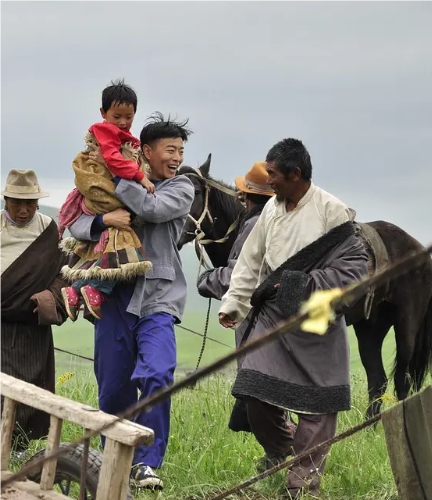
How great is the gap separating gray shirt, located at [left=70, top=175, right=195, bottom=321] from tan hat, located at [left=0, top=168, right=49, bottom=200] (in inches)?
49.1

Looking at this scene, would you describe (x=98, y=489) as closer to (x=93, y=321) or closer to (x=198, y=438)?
(x=93, y=321)

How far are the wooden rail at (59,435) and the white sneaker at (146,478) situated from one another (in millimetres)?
976

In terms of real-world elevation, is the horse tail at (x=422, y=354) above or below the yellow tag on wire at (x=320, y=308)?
below

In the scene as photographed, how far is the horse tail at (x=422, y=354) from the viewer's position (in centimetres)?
825

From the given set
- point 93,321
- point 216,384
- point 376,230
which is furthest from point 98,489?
point 376,230

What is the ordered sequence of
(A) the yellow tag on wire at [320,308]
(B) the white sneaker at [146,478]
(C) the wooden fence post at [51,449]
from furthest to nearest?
1. (B) the white sneaker at [146,478]
2. (C) the wooden fence post at [51,449]
3. (A) the yellow tag on wire at [320,308]

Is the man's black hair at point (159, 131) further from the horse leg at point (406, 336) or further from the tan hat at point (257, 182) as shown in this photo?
the horse leg at point (406, 336)

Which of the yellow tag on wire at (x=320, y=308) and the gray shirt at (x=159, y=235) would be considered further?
the gray shirt at (x=159, y=235)

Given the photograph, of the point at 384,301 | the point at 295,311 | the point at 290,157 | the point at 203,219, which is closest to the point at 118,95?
A: the point at 290,157

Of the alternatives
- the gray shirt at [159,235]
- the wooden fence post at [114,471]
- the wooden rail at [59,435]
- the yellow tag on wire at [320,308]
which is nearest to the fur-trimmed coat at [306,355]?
the gray shirt at [159,235]

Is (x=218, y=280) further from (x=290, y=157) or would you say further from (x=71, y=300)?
(x=290, y=157)

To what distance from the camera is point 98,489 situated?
3447 millimetres

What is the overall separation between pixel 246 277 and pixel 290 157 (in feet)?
2.18

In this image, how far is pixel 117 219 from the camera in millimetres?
5039
